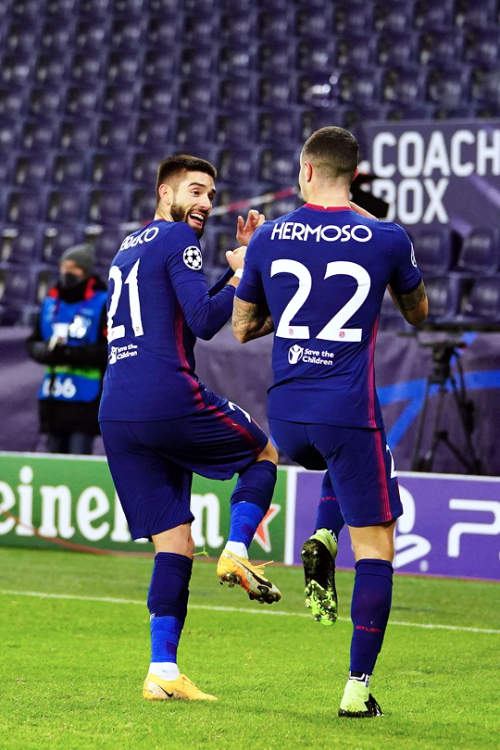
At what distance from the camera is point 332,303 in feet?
10.3

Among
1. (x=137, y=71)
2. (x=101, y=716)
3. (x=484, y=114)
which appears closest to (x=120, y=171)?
(x=137, y=71)

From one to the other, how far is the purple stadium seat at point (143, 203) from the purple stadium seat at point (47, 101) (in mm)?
2230

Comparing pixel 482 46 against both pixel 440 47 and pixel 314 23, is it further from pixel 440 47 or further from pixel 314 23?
pixel 314 23

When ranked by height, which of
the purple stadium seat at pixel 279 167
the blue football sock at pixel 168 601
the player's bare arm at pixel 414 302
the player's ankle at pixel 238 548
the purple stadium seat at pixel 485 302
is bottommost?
the blue football sock at pixel 168 601

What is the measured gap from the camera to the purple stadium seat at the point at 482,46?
11.8 meters

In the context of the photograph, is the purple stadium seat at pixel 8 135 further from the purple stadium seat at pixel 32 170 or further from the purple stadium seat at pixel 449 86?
the purple stadium seat at pixel 449 86

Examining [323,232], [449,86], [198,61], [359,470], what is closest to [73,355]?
[323,232]

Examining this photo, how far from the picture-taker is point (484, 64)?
11758mm

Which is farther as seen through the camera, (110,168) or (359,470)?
(110,168)

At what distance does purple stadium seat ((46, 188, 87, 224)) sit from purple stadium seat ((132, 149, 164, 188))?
0.68m

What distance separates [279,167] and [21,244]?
314cm

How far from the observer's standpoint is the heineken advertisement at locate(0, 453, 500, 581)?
20.1 ft

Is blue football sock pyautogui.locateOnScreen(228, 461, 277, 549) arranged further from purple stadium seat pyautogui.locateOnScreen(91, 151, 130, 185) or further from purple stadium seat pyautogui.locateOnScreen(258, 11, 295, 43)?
purple stadium seat pyautogui.locateOnScreen(258, 11, 295, 43)

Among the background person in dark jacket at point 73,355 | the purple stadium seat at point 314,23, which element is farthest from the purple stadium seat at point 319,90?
the background person in dark jacket at point 73,355
